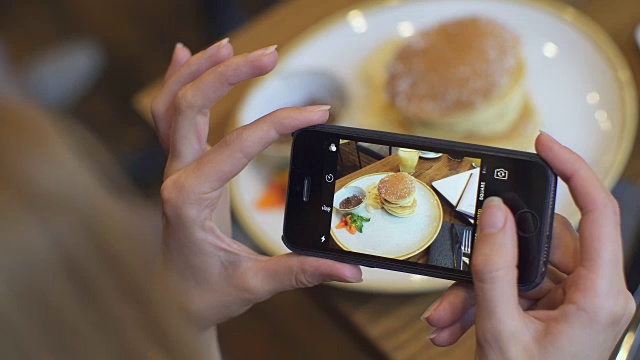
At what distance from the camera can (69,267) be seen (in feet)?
1.12

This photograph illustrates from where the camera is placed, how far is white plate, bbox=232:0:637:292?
2.59 ft

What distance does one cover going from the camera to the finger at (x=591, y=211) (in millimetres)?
496

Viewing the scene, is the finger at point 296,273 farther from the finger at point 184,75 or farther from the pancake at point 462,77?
the pancake at point 462,77

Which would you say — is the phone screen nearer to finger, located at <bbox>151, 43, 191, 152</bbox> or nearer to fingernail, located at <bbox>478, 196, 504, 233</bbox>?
fingernail, located at <bbox>478, 196, 504, 233</bbox>

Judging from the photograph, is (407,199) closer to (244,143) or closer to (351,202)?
(351,202)

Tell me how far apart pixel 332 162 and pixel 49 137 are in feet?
0.93

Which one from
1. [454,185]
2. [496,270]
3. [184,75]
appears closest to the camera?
[496,270]

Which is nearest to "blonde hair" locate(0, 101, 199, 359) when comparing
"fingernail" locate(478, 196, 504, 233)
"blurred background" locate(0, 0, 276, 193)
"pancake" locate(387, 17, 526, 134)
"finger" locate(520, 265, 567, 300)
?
"fingernail" locate(478, 196, 504, 233)

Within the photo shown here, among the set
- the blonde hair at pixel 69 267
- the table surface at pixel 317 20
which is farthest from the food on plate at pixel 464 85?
the blonde hair at pixel 69 267

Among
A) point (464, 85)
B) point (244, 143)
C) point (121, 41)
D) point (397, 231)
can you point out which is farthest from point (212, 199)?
point (121, 41)

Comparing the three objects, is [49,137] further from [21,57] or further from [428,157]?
[21,57]

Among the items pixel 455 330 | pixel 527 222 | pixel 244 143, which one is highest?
pixel 244 143

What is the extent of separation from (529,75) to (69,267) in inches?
30.2

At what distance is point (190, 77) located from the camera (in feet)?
2.30
